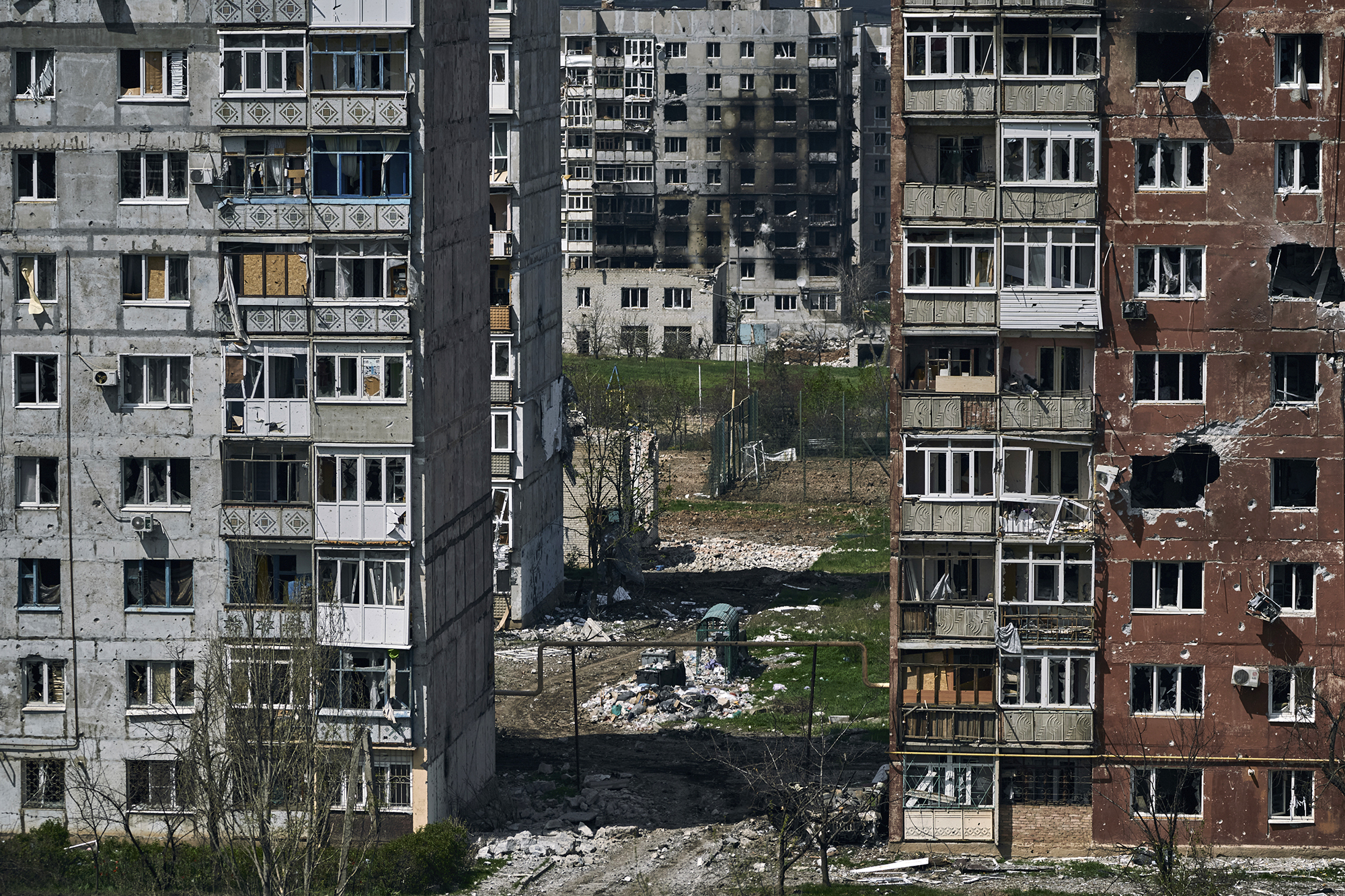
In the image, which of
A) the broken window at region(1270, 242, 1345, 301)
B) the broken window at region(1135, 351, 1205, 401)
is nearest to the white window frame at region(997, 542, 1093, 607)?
the broken window at region(1135, 351, 1205, 401)

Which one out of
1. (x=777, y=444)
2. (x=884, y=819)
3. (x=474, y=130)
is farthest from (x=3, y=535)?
(x=777, y=444)

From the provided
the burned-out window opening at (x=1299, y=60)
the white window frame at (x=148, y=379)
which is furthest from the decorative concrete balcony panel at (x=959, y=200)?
the white window frame at (x=148, y=379)

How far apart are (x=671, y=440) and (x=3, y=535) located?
2530 inches

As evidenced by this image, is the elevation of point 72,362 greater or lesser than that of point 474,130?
lesser

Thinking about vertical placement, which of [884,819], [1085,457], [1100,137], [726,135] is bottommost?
[884,819]

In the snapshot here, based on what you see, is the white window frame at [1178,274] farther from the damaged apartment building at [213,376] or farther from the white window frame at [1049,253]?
the damaged apartment building at [213,376]

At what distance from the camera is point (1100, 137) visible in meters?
57.0

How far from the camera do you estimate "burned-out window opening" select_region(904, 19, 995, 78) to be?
5691cm

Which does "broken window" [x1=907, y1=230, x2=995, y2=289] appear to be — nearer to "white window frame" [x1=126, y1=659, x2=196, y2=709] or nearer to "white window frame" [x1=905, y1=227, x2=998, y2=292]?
"white window frame" [x1=905, y1=227, x2=998, y2=292]

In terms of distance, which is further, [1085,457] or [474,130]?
[474,130]

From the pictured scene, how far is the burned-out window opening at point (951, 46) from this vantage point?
56906 millimetres

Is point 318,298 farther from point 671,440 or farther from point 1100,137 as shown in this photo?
point 671,440

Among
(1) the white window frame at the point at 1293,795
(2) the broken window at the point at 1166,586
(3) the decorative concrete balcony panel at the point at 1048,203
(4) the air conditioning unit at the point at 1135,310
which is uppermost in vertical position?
(3) the decorative concrete balcony panel at the point at 1048,203

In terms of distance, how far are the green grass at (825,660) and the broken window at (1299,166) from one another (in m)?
18.1
